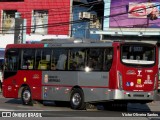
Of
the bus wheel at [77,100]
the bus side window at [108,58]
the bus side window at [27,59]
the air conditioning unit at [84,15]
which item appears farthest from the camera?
the air conditioning unit at [84,15]

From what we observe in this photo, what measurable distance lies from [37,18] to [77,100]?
19464 millimetres

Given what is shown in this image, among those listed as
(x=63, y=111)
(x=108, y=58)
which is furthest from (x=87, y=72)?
(x=63, y=111)

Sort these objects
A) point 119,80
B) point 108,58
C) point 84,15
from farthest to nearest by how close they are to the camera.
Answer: point 84,15
point 108,58
point 119,80

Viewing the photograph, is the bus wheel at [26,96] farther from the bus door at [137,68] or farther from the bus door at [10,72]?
the bus door at [137,68]

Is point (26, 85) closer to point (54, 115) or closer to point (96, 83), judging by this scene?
point (96, 83)

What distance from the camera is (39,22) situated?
4034cm

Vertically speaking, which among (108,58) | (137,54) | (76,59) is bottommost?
(76,59)

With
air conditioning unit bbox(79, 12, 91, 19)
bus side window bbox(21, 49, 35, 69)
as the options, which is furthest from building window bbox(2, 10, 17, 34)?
bus side window bbox(21, 49, 35, 69)

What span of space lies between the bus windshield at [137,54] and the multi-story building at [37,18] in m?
17.7

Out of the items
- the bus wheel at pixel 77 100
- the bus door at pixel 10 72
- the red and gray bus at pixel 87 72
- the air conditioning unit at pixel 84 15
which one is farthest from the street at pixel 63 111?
the air conditioning unit at pixel 84 15

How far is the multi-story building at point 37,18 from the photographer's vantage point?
128ft

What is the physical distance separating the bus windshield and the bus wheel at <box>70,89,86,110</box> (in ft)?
8.63

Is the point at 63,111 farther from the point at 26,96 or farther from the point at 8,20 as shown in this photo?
the point at 8,20

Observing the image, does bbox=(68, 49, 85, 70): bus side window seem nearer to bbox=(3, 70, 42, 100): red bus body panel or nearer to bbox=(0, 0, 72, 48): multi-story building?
bbox=(3, 70, 42, 100): red bus body panel
